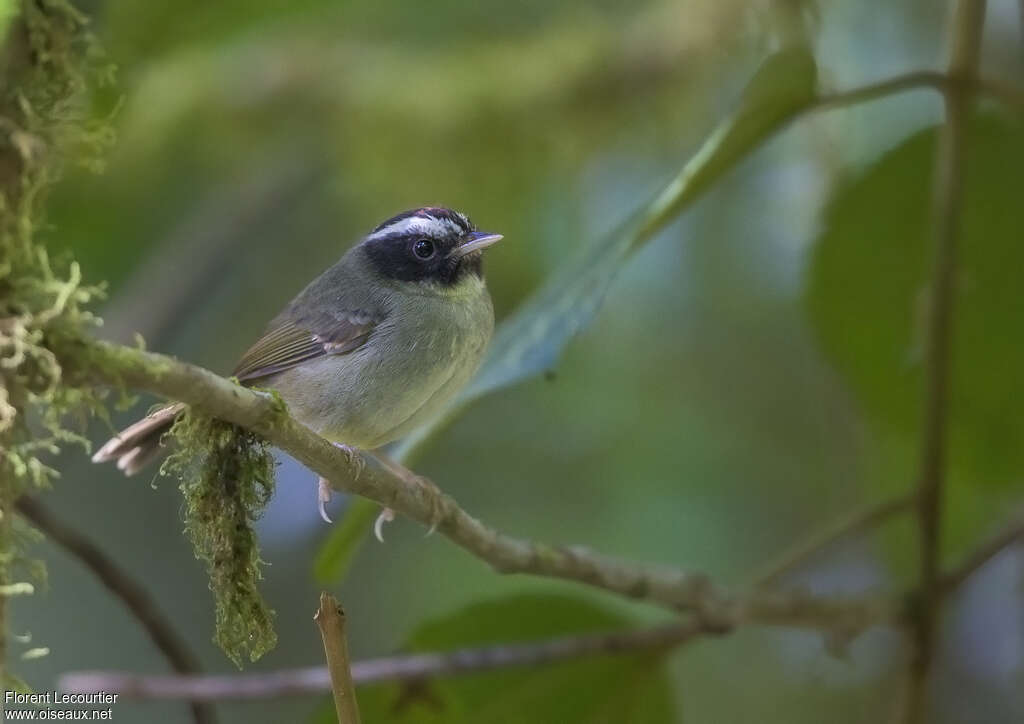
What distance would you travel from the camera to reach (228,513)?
1850mm

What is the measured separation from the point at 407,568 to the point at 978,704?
8.04ft

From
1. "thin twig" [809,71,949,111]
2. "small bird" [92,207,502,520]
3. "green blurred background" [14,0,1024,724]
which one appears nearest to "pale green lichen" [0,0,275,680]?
"small bird" [92,207,502,520]

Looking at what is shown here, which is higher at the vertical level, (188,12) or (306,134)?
(306,134)

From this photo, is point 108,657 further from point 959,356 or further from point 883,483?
point 959,356

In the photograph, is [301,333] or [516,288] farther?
[516,288]

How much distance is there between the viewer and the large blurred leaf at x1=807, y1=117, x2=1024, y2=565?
11.5 feet

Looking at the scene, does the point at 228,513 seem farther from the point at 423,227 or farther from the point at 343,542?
the point at 423,227

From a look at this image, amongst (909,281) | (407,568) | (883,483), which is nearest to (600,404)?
(407,568)

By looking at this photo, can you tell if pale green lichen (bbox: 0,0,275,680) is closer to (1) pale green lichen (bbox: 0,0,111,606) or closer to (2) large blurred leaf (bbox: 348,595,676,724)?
(1) pale green lichen (bbox: 0,0,111,606)

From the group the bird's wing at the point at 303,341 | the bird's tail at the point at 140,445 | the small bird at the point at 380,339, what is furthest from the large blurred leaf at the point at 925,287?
the bird's tail at the point at 140,445

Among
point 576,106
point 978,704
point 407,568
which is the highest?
point 576,106

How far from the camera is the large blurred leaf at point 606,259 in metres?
2.58

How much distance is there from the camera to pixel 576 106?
5.21 m

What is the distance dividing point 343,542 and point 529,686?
2.55ft
